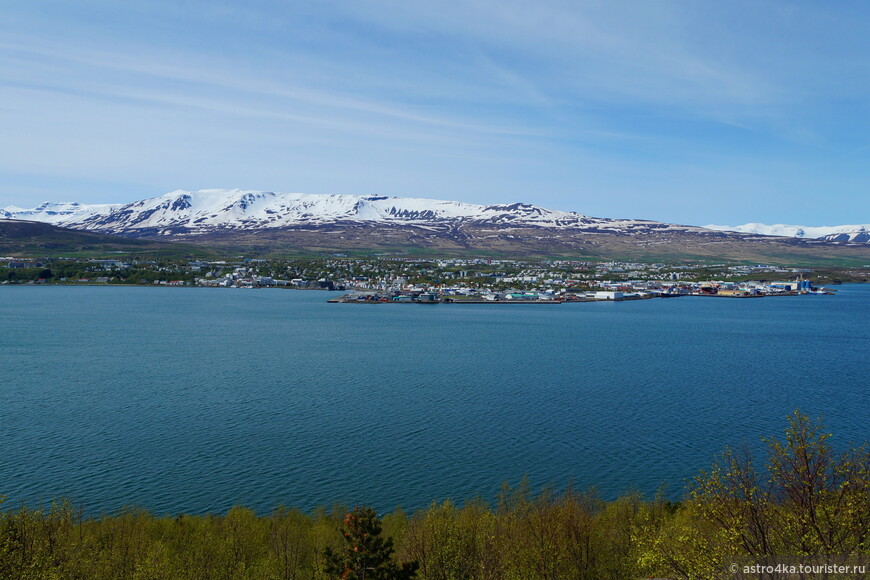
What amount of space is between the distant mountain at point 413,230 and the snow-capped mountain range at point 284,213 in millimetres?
197

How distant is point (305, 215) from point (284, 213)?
590 centimetres

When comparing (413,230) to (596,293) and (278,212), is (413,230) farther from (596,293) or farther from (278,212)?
(596,293)

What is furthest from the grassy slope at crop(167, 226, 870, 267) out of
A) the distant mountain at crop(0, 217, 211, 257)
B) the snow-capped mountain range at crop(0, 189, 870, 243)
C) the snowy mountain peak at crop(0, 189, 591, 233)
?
the snowy mountain peak at crop(0, 189, 591, 233)

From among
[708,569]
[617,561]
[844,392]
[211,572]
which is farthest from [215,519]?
[844,392]

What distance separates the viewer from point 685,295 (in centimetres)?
4791

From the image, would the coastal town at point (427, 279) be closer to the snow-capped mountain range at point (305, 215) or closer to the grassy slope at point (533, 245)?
the grassy slope at point (533, 245)

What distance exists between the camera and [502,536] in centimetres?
612

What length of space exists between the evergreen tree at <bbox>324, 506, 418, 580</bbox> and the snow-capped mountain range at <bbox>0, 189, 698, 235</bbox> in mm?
109849

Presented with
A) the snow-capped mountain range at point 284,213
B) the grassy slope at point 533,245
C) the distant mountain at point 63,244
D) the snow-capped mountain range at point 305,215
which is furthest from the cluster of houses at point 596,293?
the snow-capped mountain range at point 284,213

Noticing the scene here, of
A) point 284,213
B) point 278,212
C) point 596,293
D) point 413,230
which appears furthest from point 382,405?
point 278,212

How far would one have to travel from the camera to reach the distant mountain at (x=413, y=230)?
294ft

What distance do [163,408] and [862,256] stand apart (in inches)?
4147

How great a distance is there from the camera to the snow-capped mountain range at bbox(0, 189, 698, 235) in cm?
11612

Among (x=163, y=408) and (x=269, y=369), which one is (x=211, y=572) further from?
(x=269, y=369)
